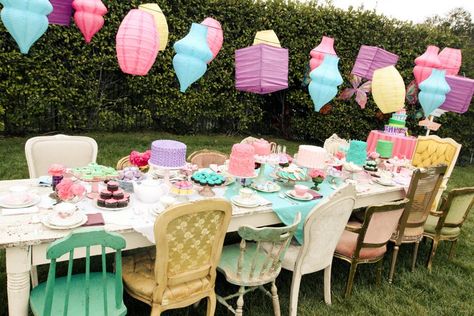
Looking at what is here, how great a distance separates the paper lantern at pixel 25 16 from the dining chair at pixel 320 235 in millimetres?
2524

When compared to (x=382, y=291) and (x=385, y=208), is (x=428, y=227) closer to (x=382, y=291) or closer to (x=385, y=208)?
(x=382, y=291)

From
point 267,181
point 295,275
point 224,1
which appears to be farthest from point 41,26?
point 224,1

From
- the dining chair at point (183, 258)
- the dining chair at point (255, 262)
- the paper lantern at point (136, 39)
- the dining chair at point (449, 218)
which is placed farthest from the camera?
the dining chair at point (449, 218)

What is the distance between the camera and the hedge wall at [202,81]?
6.59 metres

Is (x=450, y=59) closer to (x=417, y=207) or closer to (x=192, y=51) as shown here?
(x=417, y=207)

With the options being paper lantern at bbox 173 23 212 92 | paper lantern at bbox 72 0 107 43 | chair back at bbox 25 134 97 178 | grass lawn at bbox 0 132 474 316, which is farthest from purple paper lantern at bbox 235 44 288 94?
grass lawn at bbox 0 132 474 316

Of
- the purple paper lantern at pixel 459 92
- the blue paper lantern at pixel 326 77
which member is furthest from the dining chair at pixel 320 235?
the purple paper lantern at pixel 459 92

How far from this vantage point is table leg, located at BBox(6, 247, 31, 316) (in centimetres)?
200

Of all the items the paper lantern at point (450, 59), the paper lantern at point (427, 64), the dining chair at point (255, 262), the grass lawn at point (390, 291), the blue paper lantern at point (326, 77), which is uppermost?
the paper lantern at point (450, 59)

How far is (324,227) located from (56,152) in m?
2.52

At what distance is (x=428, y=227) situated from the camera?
3996 mm

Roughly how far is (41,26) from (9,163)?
3752 mm

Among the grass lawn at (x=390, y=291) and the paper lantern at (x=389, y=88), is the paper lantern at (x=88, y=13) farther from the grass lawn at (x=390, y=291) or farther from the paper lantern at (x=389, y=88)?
the paper lantern at (x=389, y=88)

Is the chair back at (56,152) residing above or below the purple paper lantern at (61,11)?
below
